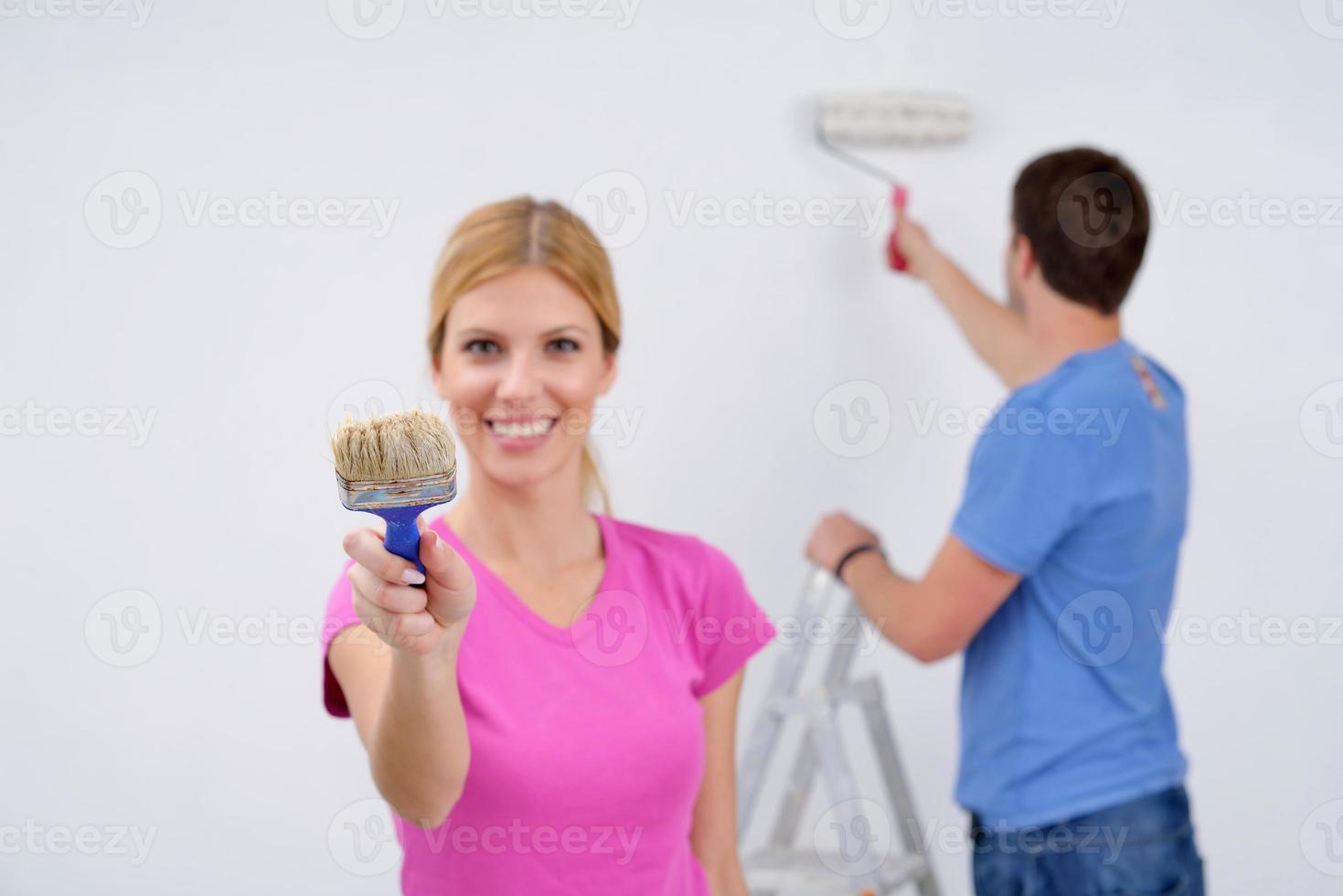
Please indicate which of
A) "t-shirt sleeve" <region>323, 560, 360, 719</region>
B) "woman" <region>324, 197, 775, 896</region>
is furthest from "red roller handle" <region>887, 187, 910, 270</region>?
"t-shirt sleeve" <region>323, 560, 360, 719</region>

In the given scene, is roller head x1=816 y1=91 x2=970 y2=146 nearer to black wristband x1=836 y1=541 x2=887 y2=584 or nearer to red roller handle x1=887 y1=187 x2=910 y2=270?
red roller handle x1=887 y1=187 x2=910 y2=270

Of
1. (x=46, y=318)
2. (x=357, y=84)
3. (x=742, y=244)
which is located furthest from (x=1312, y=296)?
(x=46, y=318)

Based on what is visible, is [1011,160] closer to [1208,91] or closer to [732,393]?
[1208,91]

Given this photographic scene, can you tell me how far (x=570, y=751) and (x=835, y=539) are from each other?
887 mm

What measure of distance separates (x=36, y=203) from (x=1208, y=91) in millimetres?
2186

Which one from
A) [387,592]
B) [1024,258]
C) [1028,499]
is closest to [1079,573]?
[1028,499]

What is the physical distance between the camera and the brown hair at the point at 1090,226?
1847mm

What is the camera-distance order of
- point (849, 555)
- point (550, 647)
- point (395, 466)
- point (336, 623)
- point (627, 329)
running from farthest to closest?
1. point (627, 329)
2. point (849, 555)
3. point (550, 647)
4. point (336, 623)
5. point (395, 466)

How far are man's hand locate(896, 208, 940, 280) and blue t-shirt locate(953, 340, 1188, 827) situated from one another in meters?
0.54

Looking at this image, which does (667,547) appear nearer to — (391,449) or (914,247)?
(391,449)

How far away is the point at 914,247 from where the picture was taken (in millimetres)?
2330

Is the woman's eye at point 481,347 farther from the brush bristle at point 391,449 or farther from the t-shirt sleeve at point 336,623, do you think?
the brush bristle at point 391,449

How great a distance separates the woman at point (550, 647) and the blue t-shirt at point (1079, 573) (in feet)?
1.50

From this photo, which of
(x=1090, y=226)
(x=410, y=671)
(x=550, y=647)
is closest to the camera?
(x=410, y=671)
